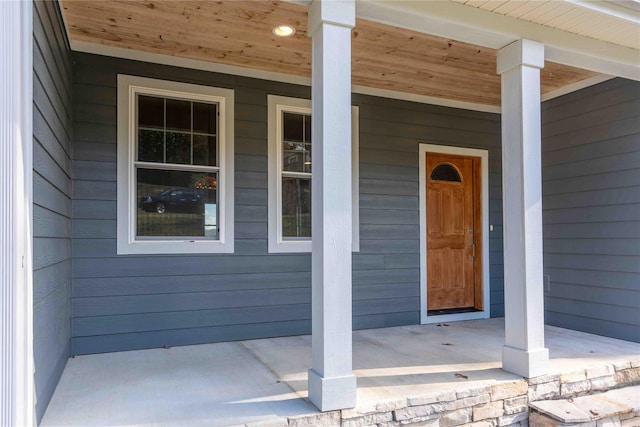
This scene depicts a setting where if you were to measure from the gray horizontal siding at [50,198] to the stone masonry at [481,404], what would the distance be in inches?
→ 55.7

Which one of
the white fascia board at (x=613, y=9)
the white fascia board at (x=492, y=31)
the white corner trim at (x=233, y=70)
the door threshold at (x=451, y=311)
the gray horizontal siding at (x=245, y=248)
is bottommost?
the door threshold at (x=451, y=311)

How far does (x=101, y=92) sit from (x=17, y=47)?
1.80 m

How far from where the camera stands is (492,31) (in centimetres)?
298

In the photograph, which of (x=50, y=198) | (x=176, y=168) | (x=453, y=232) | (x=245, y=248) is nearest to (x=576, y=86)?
(x=453, y=232)

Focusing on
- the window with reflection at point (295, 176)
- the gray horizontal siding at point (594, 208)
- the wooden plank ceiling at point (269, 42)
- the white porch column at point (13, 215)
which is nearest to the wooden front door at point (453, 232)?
the gray horizontal siding at point (594, 208)

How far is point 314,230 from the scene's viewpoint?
254 cm

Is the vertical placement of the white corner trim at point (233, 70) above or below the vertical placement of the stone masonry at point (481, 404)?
above

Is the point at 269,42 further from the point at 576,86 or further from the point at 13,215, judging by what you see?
the point at 576,86

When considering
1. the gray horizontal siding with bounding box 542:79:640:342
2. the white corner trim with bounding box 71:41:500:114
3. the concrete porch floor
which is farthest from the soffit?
the concrete porch floor

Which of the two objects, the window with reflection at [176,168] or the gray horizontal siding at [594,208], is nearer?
the window with reflection at [176,168]

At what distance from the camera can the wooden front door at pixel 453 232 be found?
4.98 meters

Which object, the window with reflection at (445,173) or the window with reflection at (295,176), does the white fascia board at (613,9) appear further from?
the window with reflection at (295,176)

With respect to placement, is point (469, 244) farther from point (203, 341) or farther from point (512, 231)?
point (203, 341)

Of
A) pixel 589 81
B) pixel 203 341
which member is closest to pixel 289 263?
pixel 203 341
